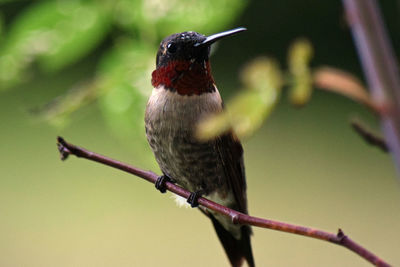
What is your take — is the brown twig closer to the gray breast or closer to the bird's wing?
the gray breast

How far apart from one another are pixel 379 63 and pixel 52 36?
748mm

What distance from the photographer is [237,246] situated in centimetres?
223

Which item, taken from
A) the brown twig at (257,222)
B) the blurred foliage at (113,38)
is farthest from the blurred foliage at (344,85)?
the blurred foliage at (113,38)

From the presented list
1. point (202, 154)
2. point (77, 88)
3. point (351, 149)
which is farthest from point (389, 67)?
point (351, 149)

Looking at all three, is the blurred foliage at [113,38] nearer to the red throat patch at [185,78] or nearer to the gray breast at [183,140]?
the red throat patch at [185,78]

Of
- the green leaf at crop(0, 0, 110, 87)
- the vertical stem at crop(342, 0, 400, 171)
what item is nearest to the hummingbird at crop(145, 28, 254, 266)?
the green leaf at crop(0, 0, 110, 87)

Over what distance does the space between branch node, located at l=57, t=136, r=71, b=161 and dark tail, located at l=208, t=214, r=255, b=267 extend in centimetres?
113

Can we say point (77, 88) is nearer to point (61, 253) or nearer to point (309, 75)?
point (309, 75)

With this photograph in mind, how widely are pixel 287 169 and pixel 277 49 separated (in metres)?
1.60

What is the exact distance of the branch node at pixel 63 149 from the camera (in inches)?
39.7

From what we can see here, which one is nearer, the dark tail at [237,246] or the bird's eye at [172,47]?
the bird's eye at [172,47]

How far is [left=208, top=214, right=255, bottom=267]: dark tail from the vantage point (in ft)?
7.05

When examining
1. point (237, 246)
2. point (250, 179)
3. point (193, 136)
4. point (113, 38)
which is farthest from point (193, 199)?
point (250, 179)

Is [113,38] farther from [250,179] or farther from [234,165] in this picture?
[250,179]
